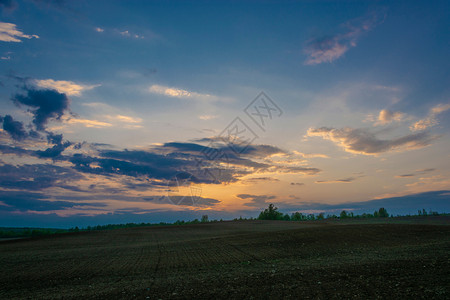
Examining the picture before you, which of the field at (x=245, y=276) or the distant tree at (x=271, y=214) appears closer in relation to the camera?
the field at (x=245, y=276)

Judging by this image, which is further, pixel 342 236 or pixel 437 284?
pixel 342 236

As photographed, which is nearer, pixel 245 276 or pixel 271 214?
pixel 245 276

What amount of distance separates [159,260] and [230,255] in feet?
20.6

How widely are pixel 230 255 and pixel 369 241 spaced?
1419cm

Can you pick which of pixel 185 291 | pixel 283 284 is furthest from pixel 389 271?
pixel 185 291

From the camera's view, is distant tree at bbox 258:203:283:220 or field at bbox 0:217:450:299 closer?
field at bbox 0:217:450:299

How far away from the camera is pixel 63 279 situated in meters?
18.7

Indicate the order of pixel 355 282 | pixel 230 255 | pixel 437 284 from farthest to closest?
pixel 230 255 < pixel 355 282 < pixel 437 284

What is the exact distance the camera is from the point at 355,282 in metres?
11.8

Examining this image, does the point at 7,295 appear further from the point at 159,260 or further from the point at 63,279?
the point at 159,260

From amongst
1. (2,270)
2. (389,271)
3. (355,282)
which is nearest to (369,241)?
(389,271)

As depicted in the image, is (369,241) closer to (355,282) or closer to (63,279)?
(355,282)

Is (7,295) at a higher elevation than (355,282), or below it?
below

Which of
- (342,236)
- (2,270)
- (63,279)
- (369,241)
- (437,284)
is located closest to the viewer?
(437,284)
